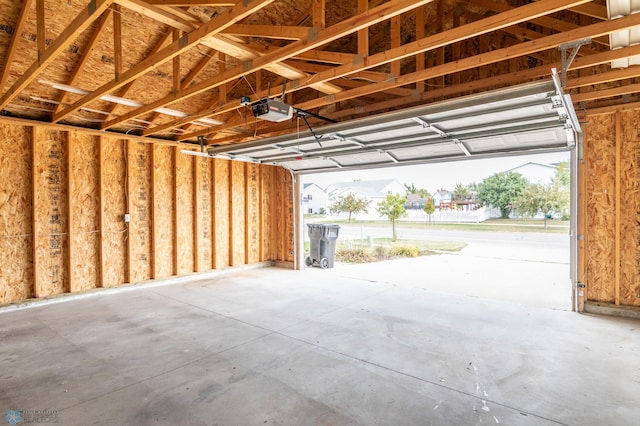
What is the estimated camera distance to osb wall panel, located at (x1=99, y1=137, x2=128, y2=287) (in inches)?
241

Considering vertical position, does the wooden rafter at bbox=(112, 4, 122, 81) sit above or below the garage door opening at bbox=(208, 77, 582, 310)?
above

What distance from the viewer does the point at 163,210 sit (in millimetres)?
6957

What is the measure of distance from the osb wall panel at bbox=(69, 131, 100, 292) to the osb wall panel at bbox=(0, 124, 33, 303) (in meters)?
0.56

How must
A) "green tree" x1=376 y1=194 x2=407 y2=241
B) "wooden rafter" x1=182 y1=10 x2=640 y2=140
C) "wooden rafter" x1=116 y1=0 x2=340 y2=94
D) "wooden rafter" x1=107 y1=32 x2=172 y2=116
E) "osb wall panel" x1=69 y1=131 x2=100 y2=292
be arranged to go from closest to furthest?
"wooden rafter" x1=116 y1=0 x2=340 y2=94, "wooden rafter" x1=182 y1=10 x2=640 y2=140, "wooden rafter" x1=107 y1=32 x2=172 y2=116, "osb wall panel" x1=69 y1=131 x2=100 y2=292, "green tree" x1=376 y1=194 x2=407 y2=241

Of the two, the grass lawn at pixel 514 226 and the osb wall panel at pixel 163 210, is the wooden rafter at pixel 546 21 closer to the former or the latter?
the osb wall panel at pixel 163 210

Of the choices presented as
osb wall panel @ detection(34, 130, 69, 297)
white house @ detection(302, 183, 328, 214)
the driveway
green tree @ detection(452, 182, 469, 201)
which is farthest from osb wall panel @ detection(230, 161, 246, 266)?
green tree @ detection(452, 182, 469, 201)

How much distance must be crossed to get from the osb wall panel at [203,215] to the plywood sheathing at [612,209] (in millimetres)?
7164

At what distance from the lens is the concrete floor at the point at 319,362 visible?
2469 millimetres

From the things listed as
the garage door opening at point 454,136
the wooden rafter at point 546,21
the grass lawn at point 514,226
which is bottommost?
the grass lawn at point 514,226

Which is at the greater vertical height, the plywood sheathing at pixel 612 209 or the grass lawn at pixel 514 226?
the plywood sheathing at pixel 612 209

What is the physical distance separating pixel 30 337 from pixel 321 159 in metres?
5.30

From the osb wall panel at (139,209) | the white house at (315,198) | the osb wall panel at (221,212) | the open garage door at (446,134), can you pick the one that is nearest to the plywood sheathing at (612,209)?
the open garage door at (446,134)

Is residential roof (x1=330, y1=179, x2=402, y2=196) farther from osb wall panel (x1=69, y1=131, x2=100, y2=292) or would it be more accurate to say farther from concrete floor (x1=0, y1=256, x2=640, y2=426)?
Result: concrete floor (x1=0, y1=256, x2=640, y2=426)

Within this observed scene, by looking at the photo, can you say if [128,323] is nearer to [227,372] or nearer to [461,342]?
[227,372]
